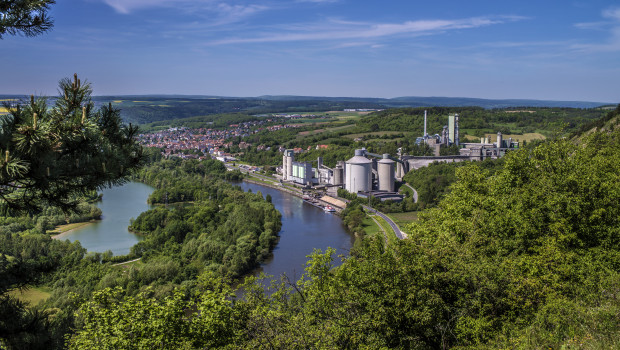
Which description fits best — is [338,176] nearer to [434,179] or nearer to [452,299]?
[434,179]

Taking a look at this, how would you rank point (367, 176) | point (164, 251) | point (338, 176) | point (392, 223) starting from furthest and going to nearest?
point (338, 176) → point (367, 176) → point (392, 223) → point (164, 251)

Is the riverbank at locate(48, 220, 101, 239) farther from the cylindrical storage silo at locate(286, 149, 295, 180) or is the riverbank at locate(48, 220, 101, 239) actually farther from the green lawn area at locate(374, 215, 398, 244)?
the cylindrical storage silo at locate(286, 149, 295, 180)

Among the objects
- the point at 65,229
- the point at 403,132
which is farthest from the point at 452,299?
the point at 403,132

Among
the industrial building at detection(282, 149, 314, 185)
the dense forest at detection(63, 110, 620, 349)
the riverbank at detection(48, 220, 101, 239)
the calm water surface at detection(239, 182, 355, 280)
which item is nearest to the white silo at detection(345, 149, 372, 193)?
the calm water surface at detection(239, 182, 355, 280)

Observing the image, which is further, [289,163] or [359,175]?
[289,163]

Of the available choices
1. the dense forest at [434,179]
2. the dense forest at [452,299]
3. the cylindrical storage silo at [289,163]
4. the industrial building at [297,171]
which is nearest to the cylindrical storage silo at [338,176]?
the industrial building at [297,171]

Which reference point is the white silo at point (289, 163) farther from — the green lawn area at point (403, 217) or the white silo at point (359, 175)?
the green lawn area at point (403, 217)

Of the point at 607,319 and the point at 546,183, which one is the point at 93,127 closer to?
the point at 607,319
